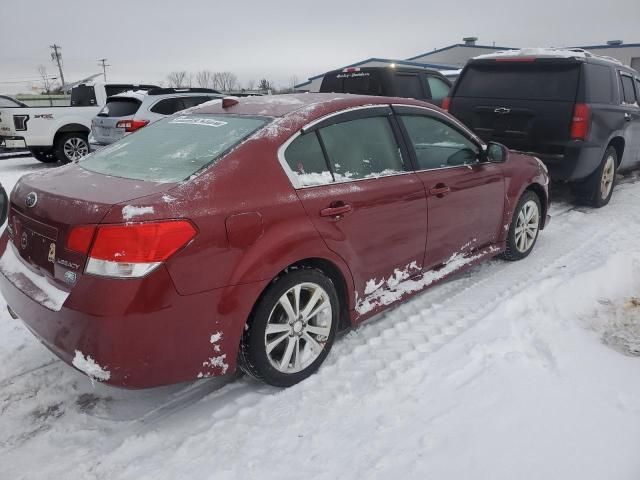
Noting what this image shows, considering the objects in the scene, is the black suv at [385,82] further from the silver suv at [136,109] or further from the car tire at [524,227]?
the car tire at [524,227]

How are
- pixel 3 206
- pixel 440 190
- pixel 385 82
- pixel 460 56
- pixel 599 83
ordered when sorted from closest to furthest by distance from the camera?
pixel 3 206 < pixel 440 190 < pixel 599 83 < pixel 385 82 < pixel 460 56

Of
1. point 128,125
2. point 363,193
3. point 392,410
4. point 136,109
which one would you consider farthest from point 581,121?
point 136,109

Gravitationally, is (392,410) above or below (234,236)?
below

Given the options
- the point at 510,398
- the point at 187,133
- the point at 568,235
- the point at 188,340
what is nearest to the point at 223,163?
the point at 187,133

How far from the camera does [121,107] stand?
388 inches

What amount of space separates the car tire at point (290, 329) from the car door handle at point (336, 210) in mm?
318

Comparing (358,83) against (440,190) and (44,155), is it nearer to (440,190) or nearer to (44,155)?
(440,190)

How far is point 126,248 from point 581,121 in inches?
219

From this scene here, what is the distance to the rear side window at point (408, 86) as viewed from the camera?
8.67 m

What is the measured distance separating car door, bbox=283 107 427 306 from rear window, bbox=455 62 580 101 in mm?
3624

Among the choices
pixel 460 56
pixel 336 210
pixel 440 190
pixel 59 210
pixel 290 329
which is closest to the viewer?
pixel 59 210

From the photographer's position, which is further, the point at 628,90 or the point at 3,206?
the point at 628,90

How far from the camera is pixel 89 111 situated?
37.0ft

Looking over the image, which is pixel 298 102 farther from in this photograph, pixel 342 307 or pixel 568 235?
pixel 568 235
